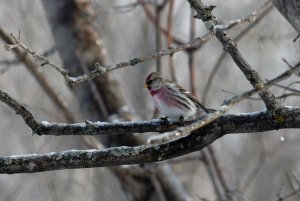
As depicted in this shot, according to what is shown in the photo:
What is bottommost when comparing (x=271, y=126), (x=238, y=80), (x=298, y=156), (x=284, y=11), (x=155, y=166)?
(x=271, y=126)

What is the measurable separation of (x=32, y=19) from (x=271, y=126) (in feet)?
34.6

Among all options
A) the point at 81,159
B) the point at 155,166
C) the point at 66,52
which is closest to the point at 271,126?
the point at 81,159

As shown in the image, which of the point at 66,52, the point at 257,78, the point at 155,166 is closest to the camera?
the point at 257,78

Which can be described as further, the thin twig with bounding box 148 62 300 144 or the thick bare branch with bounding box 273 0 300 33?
the thick bare branch with bounding box 273 0 300 33

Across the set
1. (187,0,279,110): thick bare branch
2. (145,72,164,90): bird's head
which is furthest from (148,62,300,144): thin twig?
(145,72,164,90): bird's head

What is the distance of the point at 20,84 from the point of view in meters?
13.4

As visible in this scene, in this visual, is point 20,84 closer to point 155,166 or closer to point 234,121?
point 155,166

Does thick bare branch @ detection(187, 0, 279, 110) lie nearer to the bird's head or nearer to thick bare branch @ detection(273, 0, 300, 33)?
thick bare branch @ detection(273, 0, 300, 33)

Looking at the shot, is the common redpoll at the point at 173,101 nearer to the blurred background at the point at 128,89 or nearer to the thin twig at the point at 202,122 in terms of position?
the blurred background at the point at 128,89

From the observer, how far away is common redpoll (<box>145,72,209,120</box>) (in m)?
4.21

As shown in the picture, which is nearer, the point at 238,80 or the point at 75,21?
the point at 75,21

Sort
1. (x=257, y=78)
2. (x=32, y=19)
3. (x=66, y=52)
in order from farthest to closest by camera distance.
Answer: (x=32, y=19) → (x=66, y=52) → (x=257, y=78)

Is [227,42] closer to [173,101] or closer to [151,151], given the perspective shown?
[151,151]

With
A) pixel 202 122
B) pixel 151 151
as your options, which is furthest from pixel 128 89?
pixel 202 122
